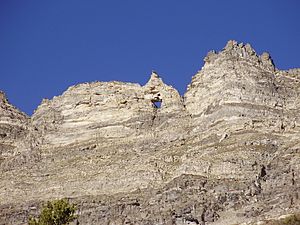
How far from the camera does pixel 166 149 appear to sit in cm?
10756

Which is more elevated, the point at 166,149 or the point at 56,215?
the point at 166,149

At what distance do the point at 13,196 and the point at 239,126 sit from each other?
26.6 meters

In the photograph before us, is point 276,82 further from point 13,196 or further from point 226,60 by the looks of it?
point 13,196

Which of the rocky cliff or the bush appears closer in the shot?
the bush

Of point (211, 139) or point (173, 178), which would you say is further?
point (211, 139)

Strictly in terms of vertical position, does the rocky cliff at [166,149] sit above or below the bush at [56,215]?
above

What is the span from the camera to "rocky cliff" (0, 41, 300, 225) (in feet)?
294

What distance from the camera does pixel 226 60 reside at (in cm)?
11894

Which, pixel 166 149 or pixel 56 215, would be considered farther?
pixel 166 149

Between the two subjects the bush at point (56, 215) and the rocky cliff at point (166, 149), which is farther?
the rocky cliff at point (166, 149)

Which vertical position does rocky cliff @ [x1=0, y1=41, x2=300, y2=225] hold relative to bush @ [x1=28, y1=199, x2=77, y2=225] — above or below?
above

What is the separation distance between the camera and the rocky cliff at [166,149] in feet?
294

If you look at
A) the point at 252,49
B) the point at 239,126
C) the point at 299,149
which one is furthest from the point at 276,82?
the point at 299,149

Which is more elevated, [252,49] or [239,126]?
[252,49]
